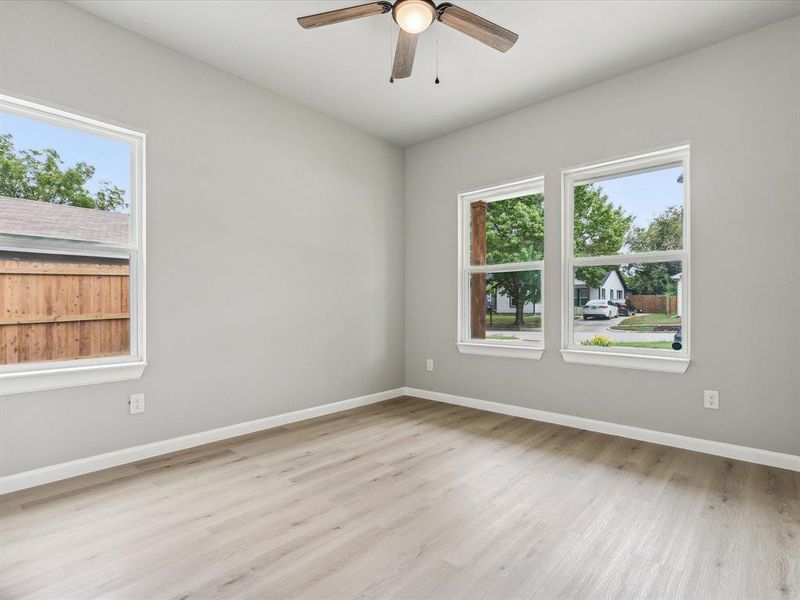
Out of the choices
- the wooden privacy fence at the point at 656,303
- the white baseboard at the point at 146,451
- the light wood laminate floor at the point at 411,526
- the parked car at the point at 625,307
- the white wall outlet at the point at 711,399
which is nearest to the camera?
the light wood laminate floor at the point at 411,526

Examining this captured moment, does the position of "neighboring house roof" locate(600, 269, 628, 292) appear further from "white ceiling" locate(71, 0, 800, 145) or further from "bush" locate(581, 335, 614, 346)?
"white ceiling" locate(71, 0, 800, 145)

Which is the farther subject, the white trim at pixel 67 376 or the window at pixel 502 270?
the window at pixel 502 270

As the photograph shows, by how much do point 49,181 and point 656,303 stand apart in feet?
13.4

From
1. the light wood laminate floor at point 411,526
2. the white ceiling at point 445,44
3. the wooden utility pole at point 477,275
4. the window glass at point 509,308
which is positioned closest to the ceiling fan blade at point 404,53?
the white ceiling at point 445,44

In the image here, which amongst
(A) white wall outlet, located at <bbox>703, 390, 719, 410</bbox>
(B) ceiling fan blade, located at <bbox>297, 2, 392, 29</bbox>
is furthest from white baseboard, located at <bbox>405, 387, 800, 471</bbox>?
(B) ceiling fan blade, located at <bbox>297, 2, 392, 29</bbox>

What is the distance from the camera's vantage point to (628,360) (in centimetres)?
321

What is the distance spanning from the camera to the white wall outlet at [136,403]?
2.73m

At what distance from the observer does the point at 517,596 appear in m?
1.51

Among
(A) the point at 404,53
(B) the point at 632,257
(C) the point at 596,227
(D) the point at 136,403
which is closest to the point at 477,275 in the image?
(C) the point at 596,227

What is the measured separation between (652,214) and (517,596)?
9.27 feet

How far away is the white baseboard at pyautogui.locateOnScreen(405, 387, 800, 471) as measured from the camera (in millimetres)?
2645

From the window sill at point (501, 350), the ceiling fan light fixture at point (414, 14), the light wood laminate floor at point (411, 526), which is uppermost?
the ceiling fan light fixture at point (414, 14)

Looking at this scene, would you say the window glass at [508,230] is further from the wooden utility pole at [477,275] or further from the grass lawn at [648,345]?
the grass lawn at [648,345]

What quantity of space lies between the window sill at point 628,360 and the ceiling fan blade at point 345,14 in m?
2.78
